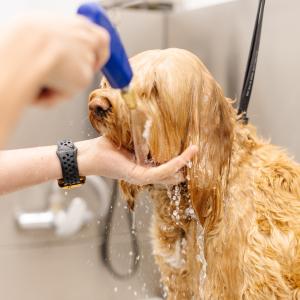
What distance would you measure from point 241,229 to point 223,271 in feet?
0.32

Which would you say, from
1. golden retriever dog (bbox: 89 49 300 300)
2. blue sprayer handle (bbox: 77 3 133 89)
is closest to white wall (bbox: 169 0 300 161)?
golden retriever dog (bbox: 89 49 300 300)

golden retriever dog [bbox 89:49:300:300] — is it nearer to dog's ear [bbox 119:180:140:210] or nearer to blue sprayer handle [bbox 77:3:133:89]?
dog's ear [bbox 119:180:140:210]

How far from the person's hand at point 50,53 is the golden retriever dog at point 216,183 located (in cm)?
45

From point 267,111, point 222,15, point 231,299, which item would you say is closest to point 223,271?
point 231,299

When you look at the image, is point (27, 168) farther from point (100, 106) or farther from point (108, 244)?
point (108, 244)

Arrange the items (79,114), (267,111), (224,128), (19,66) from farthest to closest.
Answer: (79,114)
(267,111)
(224,128)
(19,66)

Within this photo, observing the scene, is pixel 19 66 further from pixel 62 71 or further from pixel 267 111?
pixel 267 111

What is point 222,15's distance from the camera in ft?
5.78

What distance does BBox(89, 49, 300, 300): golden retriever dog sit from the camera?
1.12 meters

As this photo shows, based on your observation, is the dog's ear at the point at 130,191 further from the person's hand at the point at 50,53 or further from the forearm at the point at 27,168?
the person's hand at the point at 50,53

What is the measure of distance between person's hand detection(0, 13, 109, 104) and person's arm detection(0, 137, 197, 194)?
0.57 m

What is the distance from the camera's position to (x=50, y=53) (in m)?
0.56

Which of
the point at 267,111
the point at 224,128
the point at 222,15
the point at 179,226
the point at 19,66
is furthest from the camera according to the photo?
the point at 222,15

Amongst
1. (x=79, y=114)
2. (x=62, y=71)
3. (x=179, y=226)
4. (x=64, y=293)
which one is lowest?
(x=64, y=293)
